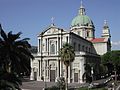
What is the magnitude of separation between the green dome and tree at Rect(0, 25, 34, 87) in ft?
245

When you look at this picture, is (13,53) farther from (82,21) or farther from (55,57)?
(82,21)

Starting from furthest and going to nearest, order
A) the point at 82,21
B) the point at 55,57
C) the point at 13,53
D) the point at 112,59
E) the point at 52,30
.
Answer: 1. the point at 82,21
2. the point at 112,59
3. the point at 52,30
4. the point at 55,57
5. the point at 13,53

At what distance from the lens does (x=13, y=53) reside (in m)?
30.7

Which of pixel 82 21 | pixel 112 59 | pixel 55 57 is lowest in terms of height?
pixel 112 59

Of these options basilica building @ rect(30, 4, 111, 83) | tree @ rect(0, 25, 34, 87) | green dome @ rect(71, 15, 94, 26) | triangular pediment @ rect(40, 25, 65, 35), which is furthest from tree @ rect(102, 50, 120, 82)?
tree @ rect(0, 25, 34, 87)

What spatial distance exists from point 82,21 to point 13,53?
76773 millimetres

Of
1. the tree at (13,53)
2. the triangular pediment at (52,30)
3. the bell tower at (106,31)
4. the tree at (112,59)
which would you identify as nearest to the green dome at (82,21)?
the bell tower at (106,31)

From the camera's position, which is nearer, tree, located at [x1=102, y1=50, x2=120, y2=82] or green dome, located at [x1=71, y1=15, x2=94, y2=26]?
tree, located at [x1=102, y1=50, x2=120, y2=82]

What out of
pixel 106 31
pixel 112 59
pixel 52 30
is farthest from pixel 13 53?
pixel 106 31

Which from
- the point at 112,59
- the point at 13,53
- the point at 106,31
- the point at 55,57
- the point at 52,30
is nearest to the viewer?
the point at 13,53

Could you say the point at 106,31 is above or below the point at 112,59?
above

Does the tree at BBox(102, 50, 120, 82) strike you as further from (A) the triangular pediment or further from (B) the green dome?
(B) the green dome

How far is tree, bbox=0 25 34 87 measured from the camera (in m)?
30.1

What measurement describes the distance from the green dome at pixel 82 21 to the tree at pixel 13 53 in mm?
74594
